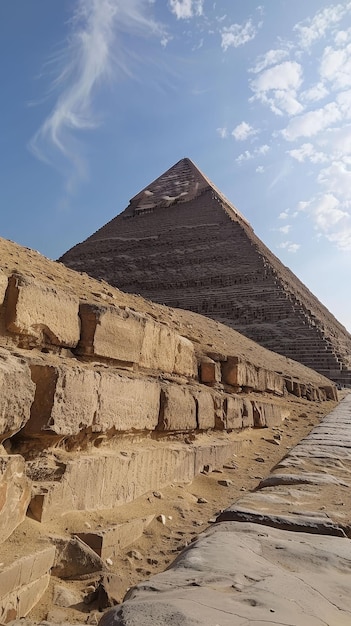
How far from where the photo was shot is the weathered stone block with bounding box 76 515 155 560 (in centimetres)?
238

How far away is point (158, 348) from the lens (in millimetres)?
4605

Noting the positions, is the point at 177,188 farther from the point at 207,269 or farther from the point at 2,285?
the point at 2,285

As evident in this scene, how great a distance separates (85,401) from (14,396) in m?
0.67

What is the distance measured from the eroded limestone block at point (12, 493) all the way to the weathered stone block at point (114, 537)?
1.15 feet

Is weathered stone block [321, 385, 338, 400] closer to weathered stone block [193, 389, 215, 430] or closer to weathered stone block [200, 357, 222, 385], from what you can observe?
weathered stone block [200, 357, 222, 385]

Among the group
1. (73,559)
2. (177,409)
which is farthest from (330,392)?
(73,559)

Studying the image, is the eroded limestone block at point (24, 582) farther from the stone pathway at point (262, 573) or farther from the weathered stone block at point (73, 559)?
the stone pathway at point (262, 573)

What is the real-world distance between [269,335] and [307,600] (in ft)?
88.2

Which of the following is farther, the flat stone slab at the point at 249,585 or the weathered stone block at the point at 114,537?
the weathered stone block at the point at 114,537

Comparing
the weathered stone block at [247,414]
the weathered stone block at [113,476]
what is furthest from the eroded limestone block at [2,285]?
the weathered stone block at [247,414]

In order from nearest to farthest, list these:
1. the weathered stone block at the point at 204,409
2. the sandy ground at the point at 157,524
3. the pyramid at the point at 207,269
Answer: the sandy ground at the point at 157,524 < the weathered stone block at the point at 204,409 < the pyramid at the point at 207,269

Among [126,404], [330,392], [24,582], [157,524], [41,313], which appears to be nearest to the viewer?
[24,582]

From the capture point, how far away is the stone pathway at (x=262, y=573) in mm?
1183

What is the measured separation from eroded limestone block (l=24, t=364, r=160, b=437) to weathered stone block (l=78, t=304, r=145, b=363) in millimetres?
327
